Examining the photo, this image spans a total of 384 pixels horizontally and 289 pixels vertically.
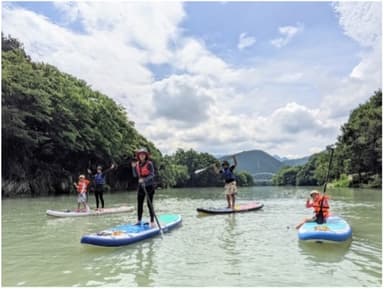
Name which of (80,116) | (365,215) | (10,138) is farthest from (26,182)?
(365,215)

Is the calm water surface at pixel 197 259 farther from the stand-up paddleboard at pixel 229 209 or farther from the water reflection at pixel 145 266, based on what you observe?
the stand-up paddleboard at pixel 229 209

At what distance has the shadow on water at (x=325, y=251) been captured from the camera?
7750 mm

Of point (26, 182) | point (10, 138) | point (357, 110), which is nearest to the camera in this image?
point (10, 138)

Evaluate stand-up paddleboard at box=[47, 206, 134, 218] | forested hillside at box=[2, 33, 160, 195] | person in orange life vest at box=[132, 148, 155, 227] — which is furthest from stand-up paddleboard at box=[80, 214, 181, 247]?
forested hillside at box=[2, 33, 160, 195]

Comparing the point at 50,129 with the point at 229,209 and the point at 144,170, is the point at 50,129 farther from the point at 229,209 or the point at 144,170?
the point at 144,170

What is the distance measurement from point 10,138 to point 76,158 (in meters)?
11.2

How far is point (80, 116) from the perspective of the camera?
3625 centimetres

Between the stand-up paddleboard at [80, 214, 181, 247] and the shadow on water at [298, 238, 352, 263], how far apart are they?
3.43 metres

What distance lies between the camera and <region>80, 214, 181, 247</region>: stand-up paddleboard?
8.33 metres

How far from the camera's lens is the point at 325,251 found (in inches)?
330

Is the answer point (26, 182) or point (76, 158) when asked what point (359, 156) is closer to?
point (76, 158)

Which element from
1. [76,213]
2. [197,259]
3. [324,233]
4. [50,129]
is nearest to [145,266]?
[197,259]

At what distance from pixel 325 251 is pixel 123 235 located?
4137 millimetres

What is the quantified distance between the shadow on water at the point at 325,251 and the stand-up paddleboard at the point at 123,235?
3427mm
